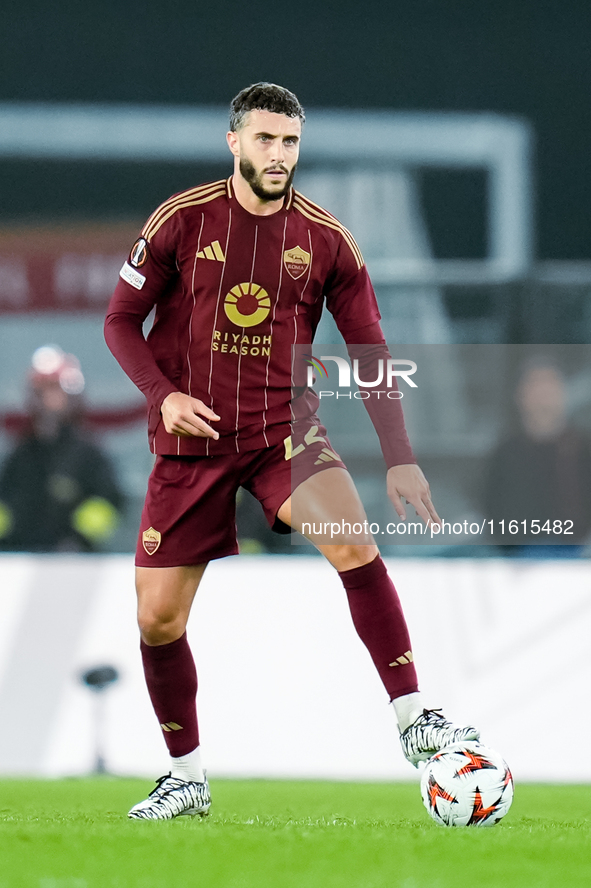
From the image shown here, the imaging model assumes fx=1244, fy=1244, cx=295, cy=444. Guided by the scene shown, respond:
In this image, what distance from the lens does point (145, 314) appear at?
3.42 metres

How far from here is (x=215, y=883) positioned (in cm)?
226

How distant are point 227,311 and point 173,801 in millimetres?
1333

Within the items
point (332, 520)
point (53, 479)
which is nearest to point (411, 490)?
point (332, 520)

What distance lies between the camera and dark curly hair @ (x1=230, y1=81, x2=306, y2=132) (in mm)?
3230

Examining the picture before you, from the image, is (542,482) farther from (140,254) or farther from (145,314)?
(140,254)

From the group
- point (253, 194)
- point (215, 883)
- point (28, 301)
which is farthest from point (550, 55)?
point (215, 883)

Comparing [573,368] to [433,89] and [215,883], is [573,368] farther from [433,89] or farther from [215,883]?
[215,883]

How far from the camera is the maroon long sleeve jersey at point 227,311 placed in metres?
3.31

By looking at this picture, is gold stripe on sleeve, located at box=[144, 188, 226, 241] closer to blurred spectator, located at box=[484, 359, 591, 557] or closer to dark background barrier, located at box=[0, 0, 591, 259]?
blurred spectator, located at box=[484, 359, 591, 557]

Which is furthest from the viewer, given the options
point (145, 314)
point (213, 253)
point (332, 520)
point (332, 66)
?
point (332, 66)

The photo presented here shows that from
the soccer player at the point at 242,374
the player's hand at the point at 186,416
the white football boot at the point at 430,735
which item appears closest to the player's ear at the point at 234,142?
the soccer player at the point at 242,374

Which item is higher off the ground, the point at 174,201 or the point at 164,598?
the point at 174,201

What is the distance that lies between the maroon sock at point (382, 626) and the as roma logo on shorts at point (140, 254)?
98cm

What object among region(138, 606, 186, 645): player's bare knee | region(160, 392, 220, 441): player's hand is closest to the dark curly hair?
region(160, 392, 220, 441): player's hand
